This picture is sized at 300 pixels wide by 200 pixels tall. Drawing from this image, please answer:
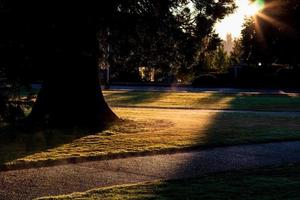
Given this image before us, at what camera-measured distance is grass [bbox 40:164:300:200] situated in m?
7.38

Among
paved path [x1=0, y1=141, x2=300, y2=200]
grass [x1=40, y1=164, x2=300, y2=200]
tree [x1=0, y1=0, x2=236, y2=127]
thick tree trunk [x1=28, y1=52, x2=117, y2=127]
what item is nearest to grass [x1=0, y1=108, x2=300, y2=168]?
paved path [x1=0, y1=141, x2=300, y2=200]

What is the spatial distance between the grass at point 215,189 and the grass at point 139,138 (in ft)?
9.47

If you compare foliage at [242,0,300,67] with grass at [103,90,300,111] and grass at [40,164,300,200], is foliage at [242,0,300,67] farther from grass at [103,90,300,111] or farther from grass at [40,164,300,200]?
grass at [40,164,300,200]

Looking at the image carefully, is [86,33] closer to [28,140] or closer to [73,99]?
[28,140]

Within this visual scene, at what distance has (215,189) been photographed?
7.81 meters

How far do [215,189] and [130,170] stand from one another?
2.15 m

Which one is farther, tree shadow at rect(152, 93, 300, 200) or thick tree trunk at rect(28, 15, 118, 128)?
thick tree trunk at rect(28, 15, 118, 128)

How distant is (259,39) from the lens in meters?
54.5

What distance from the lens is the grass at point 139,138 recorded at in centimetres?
1143

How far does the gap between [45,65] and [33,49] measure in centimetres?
24

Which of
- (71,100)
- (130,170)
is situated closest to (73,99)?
(71,100)

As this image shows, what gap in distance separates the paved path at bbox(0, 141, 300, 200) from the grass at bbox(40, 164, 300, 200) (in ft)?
1.57

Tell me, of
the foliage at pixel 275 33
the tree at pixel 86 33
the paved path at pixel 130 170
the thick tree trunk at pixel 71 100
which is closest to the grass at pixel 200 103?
the tree at pixel 86 33

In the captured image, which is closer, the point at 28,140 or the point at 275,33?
the point at 28,140
